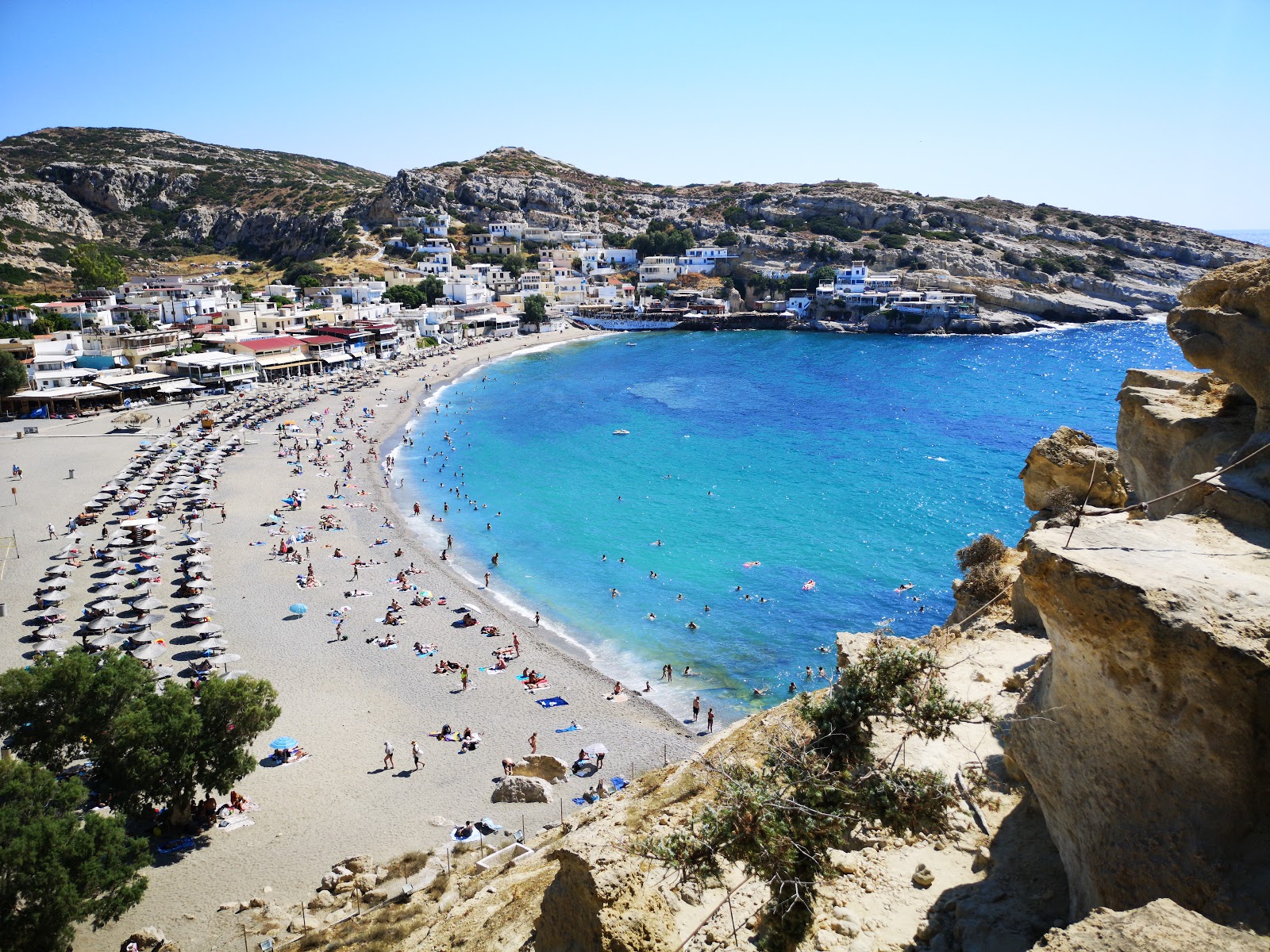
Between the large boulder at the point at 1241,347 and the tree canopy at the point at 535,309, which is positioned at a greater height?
the large boulder at the point at 1241,347

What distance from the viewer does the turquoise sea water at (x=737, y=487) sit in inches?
1034

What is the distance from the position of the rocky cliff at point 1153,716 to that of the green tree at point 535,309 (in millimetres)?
95225

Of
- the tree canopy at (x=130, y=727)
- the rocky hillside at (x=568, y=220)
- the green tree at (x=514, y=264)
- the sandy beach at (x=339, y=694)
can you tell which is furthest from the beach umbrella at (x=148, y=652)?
the green tree at (x=514, y=264)

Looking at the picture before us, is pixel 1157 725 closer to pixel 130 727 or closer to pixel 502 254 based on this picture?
pixel 130 727

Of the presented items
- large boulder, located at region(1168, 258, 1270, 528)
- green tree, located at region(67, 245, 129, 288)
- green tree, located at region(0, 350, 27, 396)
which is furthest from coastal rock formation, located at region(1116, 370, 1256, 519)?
green tree, located at region(67, 245, 129, 288)

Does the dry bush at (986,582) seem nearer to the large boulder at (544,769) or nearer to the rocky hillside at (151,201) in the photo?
the large boulder at (544,769)

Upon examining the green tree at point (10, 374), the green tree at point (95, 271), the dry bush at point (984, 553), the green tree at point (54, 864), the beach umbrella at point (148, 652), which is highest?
the green tree at point (95, 271)

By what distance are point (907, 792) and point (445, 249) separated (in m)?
114

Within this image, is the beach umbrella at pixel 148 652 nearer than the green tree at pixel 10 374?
Yes

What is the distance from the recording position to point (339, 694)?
2081 cm

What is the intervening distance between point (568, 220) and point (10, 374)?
106 meters

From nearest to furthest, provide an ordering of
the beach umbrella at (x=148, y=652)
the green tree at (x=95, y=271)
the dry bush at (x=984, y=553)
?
the dry bush at (x=984, y=553) < the beach umbrella at (x=148, y=652) < the green tree at (x=95, y=271)

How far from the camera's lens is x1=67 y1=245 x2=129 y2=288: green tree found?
83.8 meters

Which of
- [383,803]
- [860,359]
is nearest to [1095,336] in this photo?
[860,359]
